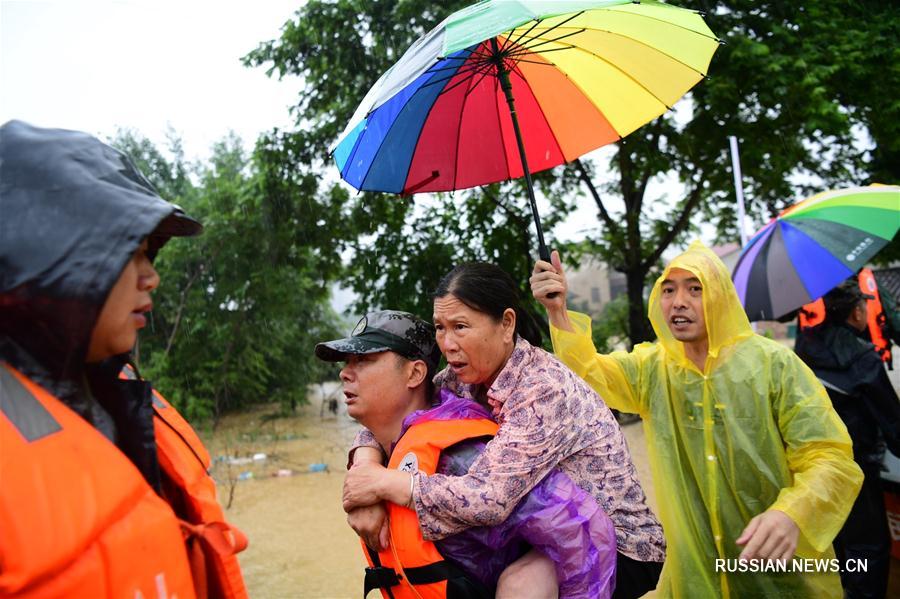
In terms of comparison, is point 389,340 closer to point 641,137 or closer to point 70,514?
point 70,514

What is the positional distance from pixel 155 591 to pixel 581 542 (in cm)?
105

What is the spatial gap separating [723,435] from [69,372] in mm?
2399

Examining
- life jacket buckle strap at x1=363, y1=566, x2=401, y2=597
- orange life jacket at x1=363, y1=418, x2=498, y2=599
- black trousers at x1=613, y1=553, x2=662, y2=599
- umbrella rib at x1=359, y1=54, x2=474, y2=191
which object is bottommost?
black trousers at x1=613, y1=553, x2=662, y2=599

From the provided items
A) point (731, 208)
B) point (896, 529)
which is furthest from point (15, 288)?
point (731, 208)

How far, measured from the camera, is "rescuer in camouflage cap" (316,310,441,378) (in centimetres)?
212

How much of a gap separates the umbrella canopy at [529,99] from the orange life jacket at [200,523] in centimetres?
145

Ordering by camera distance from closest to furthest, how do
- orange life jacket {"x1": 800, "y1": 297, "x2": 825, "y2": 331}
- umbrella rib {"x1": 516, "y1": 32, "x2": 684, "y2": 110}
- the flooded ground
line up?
umbrella rib {"x1": 516, "y1": 32, "x2": 684, "y2": 110} < orange life jacket {"x1": 800, "y1": 297, "x2": 825, "y2": 331} < the flooded ground

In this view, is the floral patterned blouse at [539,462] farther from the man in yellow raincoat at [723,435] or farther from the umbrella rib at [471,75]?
the umbrella rib at [471,75]

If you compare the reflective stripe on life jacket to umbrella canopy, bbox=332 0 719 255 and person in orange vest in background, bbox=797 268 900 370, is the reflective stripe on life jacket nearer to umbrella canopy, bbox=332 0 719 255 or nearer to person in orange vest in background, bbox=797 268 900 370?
person in orange vest in background, bbox=797 268 900 370

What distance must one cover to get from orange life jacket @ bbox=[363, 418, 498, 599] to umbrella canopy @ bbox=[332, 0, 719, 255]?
1115mm

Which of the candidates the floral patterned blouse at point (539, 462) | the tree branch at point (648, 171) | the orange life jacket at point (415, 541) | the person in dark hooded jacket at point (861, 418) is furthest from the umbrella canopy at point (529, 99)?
the tree branch at point (648, 171)

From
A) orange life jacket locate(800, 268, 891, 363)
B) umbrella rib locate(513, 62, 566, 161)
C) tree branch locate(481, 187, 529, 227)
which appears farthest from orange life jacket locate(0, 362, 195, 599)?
tree branch locate(481, 187, 529, 227)

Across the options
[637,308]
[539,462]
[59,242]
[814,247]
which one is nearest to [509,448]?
[539,462]

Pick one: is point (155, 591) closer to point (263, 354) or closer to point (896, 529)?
point (896, 529)
